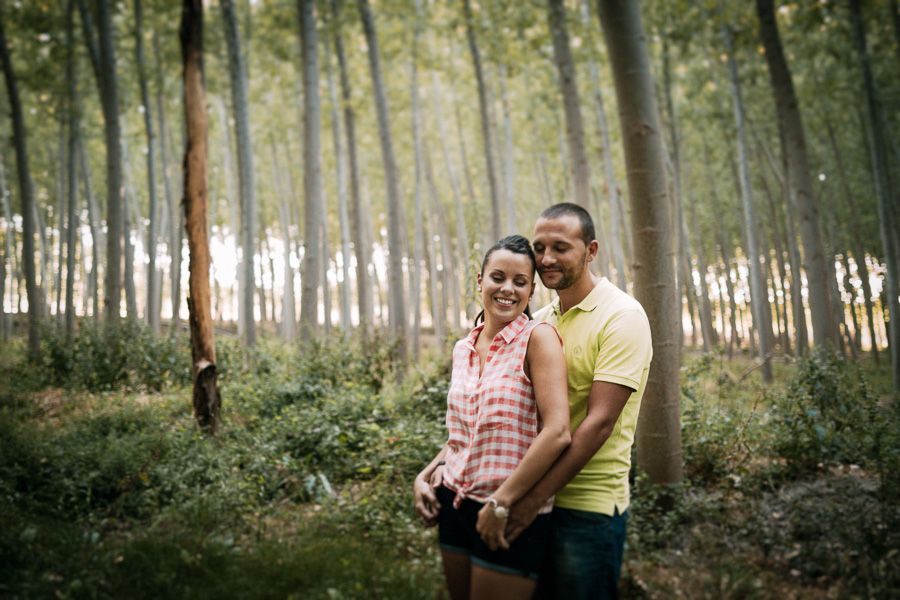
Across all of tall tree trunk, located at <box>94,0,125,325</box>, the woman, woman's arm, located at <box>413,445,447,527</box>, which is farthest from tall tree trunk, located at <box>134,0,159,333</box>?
the woman

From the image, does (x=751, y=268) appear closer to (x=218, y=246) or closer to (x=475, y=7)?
(x=475, y=7)

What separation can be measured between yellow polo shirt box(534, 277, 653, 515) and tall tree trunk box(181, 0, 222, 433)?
559 cm

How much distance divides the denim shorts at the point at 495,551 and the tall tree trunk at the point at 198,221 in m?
5.27

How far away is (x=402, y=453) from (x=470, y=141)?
21442 mm

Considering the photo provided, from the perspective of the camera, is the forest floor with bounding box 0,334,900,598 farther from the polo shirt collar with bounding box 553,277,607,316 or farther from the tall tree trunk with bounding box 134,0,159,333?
the tall tree trunk with bounding box 134,0,159,333

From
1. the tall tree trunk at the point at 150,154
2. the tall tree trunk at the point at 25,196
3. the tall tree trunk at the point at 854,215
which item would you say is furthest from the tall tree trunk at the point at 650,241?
the tall tree trunk at the point at 854,215

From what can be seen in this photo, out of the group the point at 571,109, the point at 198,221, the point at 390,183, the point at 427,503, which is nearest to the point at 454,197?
the point at 390,183

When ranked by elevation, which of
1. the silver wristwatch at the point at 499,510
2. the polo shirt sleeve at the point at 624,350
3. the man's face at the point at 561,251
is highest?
the man's face at the point at 561,251

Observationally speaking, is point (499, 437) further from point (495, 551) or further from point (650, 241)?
point (650, 241)

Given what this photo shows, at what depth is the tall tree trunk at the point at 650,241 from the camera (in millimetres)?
4160

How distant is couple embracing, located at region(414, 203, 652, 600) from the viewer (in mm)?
1819

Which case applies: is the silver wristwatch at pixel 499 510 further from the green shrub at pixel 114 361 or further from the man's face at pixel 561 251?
the green shrub at pixel 114 361

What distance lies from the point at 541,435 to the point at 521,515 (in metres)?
0.28

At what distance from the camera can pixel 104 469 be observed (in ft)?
16.6
